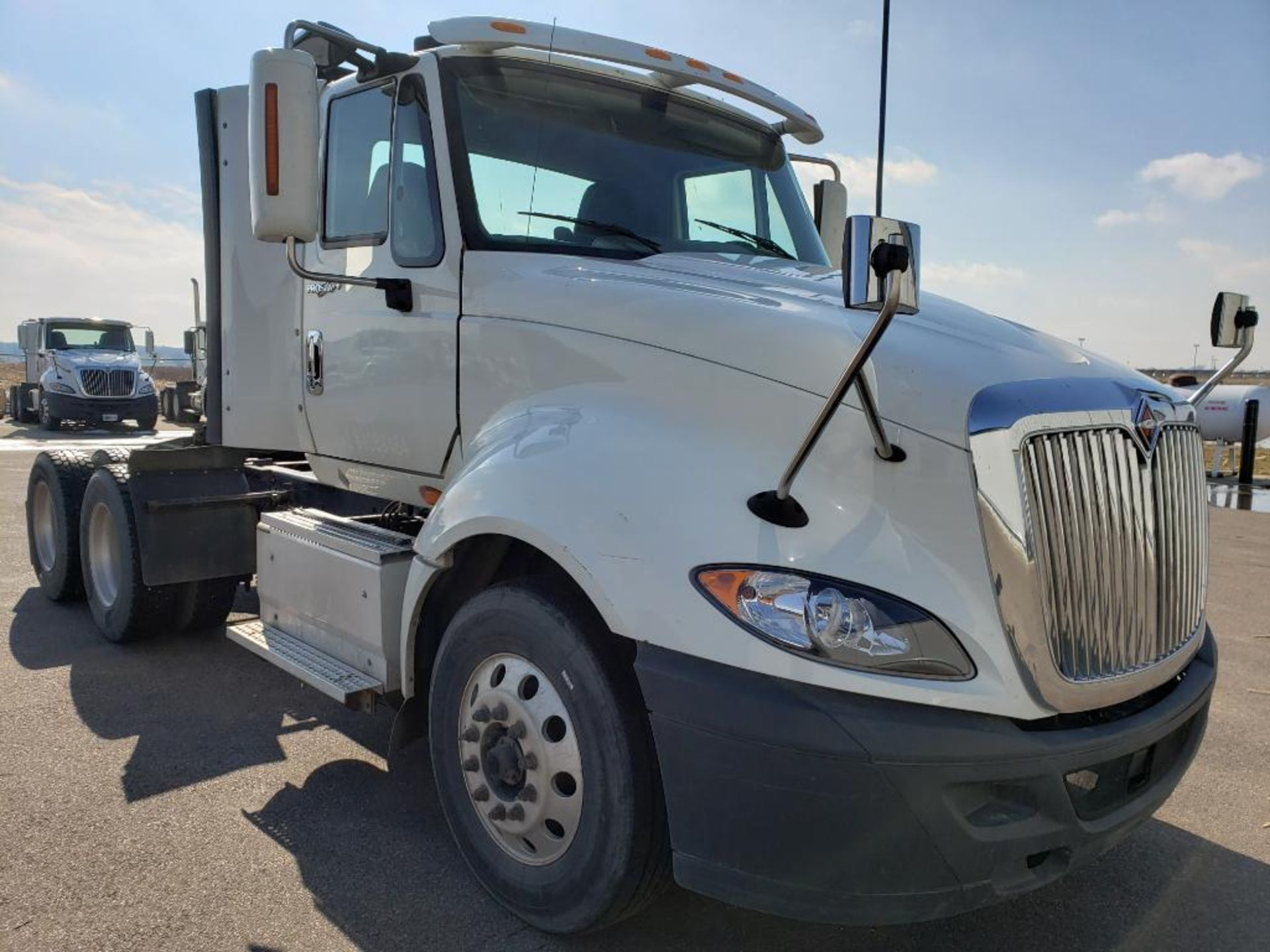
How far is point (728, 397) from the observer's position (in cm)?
260

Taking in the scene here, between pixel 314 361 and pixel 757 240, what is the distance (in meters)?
2.00

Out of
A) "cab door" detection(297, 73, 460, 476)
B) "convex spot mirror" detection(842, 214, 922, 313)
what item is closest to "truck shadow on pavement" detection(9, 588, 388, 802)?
"cab door" detection(297, 73, 460, 476)

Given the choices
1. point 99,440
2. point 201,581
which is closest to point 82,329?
point 99,440

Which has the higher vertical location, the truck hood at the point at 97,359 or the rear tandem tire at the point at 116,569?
the truck hood at the point at 97,359

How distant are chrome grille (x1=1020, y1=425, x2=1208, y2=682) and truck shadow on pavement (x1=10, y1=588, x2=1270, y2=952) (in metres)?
0.90

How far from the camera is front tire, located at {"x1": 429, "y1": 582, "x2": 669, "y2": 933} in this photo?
8.09 feet

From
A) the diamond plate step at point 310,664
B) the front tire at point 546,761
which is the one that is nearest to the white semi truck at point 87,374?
the diamond plate step at point 310,664

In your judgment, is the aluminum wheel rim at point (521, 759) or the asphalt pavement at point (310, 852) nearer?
the aluminum wheel rim at point (521, 759)

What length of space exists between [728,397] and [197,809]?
7.97 feet

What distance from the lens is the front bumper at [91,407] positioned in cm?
2130

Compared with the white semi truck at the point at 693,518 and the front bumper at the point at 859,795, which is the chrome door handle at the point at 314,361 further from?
the front bumper at the point at 859,795

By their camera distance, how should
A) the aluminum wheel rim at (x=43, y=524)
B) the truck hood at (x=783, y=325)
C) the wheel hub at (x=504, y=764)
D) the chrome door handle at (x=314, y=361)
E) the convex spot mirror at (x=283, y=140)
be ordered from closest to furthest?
the truck hood at (x=783, y=325)
the wheel hub at (x=504, y=764)
the convex spot mirror at (x=283, y=140)
the chrome door handle at (x=314, y=361)
the aluminum wheel rim at (x=43, y=524)

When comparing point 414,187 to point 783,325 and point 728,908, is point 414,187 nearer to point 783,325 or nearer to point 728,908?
point 783,325

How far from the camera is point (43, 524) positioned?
21.6 feet
